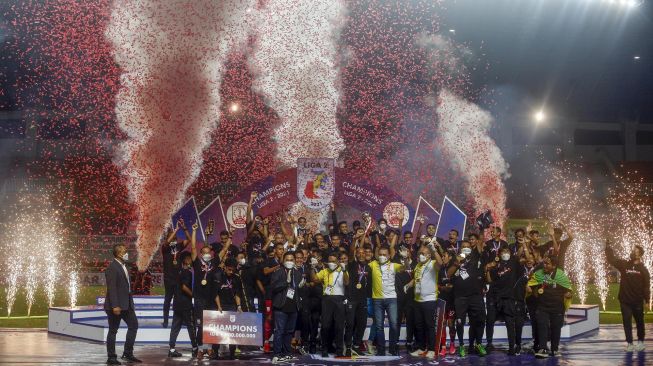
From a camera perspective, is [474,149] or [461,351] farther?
[474,149]

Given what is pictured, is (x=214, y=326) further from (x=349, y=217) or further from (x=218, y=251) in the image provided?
(x=349, y=217)

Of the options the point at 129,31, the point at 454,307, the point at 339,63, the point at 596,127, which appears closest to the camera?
the point at 454,307

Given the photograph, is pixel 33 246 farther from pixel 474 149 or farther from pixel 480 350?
pixel 480 350

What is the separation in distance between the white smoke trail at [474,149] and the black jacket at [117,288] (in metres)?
30.7

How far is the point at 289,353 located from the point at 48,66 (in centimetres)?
3575

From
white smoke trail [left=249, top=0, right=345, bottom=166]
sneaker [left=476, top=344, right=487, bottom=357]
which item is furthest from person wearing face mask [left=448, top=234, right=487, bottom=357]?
white smoke trail [left=249, top=0, right=345, bottom=166]

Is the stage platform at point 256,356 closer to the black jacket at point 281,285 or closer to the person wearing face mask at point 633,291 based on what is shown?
the person wearing face mask at point 633,291

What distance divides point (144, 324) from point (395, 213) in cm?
756

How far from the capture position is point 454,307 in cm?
1634

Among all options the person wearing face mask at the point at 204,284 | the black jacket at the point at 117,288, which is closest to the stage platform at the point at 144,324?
the person wearing face mask at the point at 204,284

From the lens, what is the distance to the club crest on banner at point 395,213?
23953 millimetres

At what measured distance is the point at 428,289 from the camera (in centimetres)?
1598

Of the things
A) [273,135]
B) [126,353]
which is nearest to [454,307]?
[126,353]

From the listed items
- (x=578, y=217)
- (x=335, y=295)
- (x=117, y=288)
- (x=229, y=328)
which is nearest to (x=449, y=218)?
(x=335, y=295)
